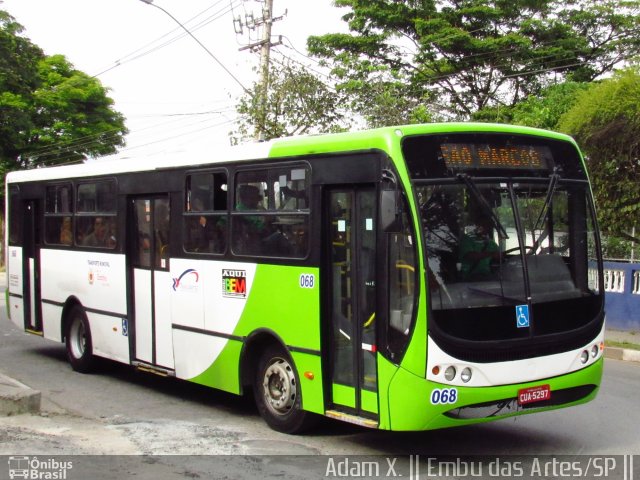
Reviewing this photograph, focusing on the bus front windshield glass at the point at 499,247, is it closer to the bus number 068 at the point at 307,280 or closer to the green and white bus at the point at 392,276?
the green and white bus at the point at 392,276

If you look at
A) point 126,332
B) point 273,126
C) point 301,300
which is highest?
point 273,126

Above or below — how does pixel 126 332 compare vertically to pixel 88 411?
above

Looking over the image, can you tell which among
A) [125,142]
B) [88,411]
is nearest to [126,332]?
[88,411]

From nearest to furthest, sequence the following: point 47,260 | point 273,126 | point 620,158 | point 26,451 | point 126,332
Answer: point 26,451 < point 126,332 < point 47,260 < point 620,158 < point 273,126

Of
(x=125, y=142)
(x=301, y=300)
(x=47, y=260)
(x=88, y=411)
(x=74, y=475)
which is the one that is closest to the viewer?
(x=74, y=475)

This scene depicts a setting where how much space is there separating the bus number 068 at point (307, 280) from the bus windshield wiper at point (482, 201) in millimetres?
1599

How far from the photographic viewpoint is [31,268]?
1236cm

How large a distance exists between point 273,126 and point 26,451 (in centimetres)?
1436

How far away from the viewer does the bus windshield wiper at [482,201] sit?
6.29 meters

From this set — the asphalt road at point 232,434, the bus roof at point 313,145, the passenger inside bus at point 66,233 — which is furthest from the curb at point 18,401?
the passenger inside bus at point 66,233

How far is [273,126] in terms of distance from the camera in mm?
20141

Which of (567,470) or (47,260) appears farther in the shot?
(47,260)

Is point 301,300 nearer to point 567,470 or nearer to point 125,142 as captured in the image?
point 567,470

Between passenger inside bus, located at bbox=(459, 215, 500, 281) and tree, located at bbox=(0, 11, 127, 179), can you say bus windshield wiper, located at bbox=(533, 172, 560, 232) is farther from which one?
tree, located at bbox=(0, 11, 127, 179)
